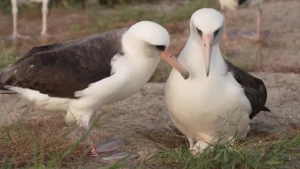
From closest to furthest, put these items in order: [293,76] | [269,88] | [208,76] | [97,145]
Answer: [208,76] < [97,145] < [269,88] < [293,76]

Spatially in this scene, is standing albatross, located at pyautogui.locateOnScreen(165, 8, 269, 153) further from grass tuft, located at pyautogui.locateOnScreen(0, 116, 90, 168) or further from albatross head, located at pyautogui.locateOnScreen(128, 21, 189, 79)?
grass tuft, located at pyautogui.locateOnScreen(0, 116, 90, 168)

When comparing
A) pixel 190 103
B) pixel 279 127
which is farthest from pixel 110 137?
pixel 279 127

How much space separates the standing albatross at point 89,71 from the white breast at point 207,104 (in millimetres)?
198

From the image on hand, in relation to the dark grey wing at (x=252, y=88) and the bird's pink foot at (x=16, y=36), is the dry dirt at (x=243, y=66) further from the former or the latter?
the dark grey wing at (x=252, y=88)

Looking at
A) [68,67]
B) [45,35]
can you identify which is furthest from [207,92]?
[45,35]

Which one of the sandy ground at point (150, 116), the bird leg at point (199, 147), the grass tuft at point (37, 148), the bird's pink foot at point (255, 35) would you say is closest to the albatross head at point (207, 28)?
the bird leg at point (199, 147)

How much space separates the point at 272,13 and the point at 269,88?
4.46m

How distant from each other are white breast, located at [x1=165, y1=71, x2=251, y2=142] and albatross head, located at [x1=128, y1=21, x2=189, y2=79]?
13 cm

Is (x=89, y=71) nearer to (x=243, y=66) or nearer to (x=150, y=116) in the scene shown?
(x=150, y=116)

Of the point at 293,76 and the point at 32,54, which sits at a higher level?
the point at 32,54

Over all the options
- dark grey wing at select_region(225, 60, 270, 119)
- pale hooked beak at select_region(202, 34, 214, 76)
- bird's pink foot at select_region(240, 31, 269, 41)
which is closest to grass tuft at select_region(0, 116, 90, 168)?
pale hooked beak at select_region(202, 34, 214, 76)

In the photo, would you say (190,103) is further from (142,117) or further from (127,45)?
(142,117)

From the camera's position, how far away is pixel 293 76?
669 cm

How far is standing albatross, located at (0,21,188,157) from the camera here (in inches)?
164
